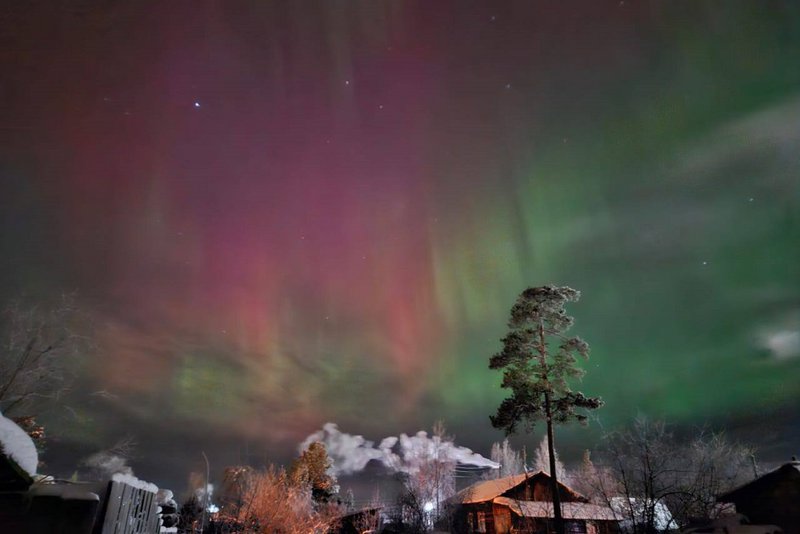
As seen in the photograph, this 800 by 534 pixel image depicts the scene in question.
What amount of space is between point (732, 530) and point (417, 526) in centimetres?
2245

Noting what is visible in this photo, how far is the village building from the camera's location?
73.7ft

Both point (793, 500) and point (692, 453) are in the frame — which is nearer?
point (793, 500)

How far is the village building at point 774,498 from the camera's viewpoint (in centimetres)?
2247

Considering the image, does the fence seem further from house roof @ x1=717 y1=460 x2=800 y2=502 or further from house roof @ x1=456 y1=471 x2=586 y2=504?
house roof @ x1=456 y1=471 x2=586 y2=504

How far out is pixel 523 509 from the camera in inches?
1656

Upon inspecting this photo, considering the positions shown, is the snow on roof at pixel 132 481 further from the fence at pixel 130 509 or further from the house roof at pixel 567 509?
the house roof at pixel 567 509

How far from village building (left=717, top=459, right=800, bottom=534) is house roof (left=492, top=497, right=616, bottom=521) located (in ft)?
56.8

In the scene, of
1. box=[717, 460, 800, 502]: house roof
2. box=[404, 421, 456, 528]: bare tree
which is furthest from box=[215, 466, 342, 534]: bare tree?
box=[717, 460, 800, 502]: house roof

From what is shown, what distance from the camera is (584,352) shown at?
28.4m

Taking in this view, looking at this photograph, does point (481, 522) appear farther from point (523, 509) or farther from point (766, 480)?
point (766, 480)

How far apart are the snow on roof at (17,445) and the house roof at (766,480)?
29.9 m

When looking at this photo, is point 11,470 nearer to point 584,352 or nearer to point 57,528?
point 57,528

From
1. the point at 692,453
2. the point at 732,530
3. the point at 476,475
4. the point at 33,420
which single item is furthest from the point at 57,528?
the point at 476,475

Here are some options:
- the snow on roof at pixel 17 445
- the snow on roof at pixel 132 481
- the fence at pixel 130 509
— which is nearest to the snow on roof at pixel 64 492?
the snow on roof at pixel 17 445
